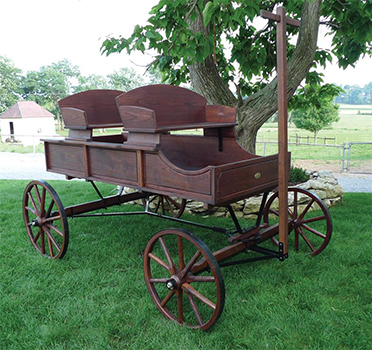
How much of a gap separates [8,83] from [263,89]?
34.9 metres

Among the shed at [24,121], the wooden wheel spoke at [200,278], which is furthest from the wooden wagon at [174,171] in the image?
the shed at [24,121]

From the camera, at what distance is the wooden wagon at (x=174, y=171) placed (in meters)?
2.66

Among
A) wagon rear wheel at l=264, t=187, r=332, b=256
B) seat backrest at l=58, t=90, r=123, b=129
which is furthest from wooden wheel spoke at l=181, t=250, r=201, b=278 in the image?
seat backrest at l=58, t=90, r=123, b=129

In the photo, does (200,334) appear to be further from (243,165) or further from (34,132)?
(34,132)

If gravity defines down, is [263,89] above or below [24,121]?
above

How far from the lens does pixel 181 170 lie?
271 cm

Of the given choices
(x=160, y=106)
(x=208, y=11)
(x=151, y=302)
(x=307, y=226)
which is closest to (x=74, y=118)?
(x=160, y=106)

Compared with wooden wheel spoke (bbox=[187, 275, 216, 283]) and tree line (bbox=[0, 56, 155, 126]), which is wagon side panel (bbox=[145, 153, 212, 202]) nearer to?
wooden wheel spoke (bbox=[187, 275, 216, 283])

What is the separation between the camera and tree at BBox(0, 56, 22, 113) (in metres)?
34.8

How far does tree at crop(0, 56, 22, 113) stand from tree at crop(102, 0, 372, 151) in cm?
3251

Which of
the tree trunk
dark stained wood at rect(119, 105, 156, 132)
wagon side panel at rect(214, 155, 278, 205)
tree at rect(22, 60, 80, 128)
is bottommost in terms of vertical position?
wagon side panel at rect(214, 155, 278, 205)

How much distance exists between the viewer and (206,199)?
102 inches

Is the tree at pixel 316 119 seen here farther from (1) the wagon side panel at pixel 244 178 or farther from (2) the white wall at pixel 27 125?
(1) the wagon side panel at pixel 244 178

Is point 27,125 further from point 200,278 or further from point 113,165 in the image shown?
point 200,278
